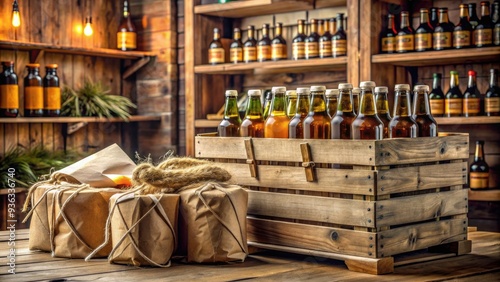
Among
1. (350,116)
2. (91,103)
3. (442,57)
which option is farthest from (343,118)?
(91,103)

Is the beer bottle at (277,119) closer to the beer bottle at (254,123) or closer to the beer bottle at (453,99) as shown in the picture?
the beer bottle at (254,123)

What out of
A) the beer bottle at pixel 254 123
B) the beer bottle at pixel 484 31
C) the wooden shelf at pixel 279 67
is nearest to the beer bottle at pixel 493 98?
the beer bottle at pixel 484 31

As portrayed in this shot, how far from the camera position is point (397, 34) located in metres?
3.29

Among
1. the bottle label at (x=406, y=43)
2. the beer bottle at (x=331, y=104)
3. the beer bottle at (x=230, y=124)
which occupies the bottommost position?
the beer bottle at (x=230, y=124)

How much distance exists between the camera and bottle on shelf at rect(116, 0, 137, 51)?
13.6 ft

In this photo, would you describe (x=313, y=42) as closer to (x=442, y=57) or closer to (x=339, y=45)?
(x=339, y=45)

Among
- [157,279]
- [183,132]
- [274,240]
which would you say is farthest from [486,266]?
[183,132]

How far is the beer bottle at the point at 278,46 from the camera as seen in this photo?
144 inches

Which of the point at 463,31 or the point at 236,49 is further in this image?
the point at 236,49

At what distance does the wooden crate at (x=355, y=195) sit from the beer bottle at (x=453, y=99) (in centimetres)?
143

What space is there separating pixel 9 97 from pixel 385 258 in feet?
8.40

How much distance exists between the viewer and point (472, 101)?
3123 mm

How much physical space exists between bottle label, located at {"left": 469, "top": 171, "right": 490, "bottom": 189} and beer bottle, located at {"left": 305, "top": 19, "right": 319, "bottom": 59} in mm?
930

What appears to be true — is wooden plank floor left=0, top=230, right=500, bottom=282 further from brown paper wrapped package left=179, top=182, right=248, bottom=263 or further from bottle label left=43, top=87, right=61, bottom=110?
bottle label left=43, top=87, right=61, bottom=110
